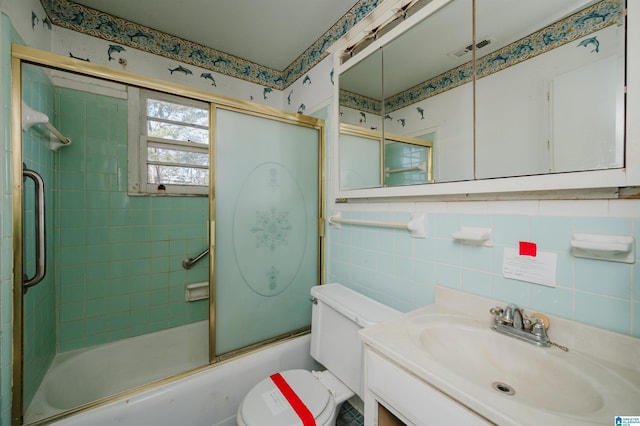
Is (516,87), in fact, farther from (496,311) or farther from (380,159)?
(496,311)

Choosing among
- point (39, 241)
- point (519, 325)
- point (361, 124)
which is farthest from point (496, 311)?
point (39, 241)

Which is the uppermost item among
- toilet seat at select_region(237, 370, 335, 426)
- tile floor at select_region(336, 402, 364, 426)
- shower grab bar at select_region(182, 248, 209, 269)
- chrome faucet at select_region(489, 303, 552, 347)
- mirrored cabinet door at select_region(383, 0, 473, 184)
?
mirrored cabinet door at select_region(383, 0, 473, 184)

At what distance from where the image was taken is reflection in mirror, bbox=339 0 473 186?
973 millimetres

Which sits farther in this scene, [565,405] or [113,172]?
[113,172]

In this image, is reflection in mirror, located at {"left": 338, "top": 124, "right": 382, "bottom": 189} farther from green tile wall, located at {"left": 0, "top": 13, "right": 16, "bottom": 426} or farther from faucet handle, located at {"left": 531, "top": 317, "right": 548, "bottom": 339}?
green tile wall, located at {"left": 0, "top": 13, "right": 16, "bottom": 426}

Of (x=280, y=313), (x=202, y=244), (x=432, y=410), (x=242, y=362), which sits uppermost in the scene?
(x=202, y=244)

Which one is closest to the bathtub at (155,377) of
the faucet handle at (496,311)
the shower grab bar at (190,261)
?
the shower grab bar at (190,261)

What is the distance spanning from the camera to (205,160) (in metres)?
2.00

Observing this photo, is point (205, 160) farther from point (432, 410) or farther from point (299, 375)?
point (432, 410)

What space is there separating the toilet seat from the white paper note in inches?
33.0

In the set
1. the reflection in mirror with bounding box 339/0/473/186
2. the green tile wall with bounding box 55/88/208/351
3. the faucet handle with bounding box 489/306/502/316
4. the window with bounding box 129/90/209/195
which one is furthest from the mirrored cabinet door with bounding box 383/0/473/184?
the green tile wall with bounding box 55/88/208/351

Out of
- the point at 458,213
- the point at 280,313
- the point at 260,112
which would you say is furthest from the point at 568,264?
the point at 260,112

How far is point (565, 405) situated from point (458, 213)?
0.59m

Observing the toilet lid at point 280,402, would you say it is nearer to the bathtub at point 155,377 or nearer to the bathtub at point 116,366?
the bathtub at point 155,377
